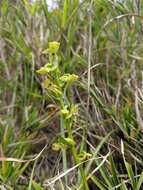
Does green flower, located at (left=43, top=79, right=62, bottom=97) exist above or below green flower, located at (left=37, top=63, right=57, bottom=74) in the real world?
below

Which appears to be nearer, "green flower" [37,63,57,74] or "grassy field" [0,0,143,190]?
"green flower" [37,63,57,74]

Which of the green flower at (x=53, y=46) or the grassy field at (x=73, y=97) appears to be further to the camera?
the grassy field at (x=73, y=97)

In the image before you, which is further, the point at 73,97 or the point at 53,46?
the point at 73,97

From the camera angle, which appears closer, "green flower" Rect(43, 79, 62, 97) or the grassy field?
"green flower" Rect(43, 79, 62, 97)

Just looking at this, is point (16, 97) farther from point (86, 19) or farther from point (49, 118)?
point (86, 19)

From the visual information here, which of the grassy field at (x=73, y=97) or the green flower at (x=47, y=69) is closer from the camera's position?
the green flower at (x=47, y=69)

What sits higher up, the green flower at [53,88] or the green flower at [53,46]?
the green flower at [53,46]

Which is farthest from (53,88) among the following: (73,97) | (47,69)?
(73,97)

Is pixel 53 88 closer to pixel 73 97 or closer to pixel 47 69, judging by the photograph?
pixel 47 69
